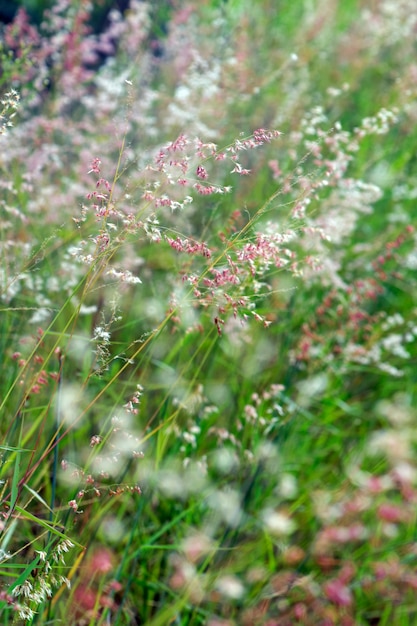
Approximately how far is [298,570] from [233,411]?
0.63m

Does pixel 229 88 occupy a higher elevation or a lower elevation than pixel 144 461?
higher

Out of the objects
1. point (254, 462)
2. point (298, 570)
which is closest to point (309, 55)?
point (254, 462)

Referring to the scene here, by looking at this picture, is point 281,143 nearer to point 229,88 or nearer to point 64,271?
point 229,88

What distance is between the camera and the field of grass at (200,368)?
165cm

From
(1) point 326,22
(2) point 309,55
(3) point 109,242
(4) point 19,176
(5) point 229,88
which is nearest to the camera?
(3) point 109,242

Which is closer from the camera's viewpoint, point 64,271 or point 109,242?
point 109,242

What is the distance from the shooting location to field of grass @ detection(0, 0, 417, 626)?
1.65m

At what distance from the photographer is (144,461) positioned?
7.30 ft

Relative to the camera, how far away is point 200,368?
7.63 feet

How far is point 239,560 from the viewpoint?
2.44 metres

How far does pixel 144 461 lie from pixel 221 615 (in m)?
0.61

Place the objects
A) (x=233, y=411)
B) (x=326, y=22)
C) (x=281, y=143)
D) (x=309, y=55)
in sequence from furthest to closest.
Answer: (x=326, y=22), (x=309, y=55), (x=281, y=143), (x=233, y=411)

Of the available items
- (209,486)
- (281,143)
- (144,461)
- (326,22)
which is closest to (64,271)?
(144,461)

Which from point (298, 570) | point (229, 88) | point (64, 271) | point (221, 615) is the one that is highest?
point (229, 88)
